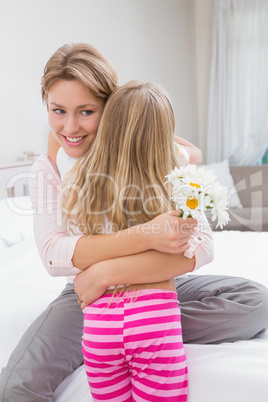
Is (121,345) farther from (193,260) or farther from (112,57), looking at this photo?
(112,57)

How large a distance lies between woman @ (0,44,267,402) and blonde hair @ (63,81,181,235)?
59 mm

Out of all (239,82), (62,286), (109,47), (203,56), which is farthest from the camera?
(203,56)

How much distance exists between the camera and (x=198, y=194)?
0.94 metres

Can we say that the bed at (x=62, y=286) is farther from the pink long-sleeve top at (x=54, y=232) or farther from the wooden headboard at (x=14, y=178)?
the pink long-sleeve top at (x=54, y=232)

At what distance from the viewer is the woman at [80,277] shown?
3.62ft

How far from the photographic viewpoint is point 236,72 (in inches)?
185

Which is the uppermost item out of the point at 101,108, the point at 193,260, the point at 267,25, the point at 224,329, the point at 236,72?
the point at 267,25

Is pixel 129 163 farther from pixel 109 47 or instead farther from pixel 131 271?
pixel 109 47

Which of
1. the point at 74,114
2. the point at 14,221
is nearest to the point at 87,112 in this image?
the point at 74,114

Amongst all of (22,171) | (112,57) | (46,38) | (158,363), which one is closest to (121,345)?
(158,363)

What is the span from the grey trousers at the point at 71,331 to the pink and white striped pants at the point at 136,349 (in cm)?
19

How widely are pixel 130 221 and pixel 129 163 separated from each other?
151 millimetres

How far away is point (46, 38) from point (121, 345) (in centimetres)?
266

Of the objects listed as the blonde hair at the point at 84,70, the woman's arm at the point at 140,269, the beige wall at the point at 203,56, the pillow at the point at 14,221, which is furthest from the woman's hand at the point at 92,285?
the beige wall at the point at 203,56
